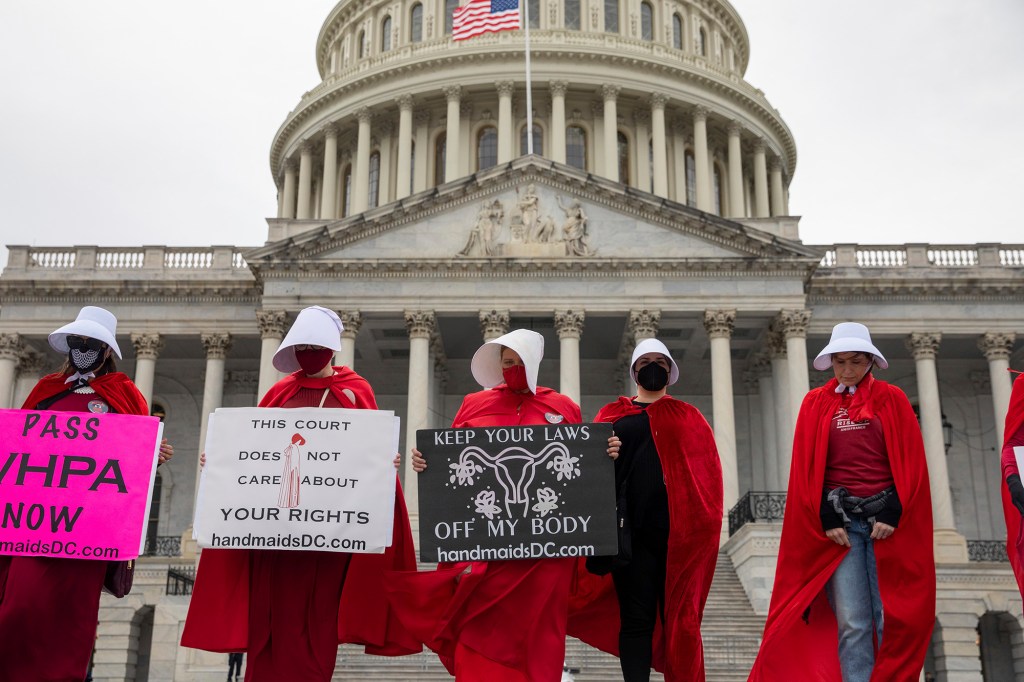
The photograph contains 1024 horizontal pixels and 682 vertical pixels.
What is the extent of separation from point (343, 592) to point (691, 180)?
48955 mm

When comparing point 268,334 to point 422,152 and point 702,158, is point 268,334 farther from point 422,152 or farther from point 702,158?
point 702,158

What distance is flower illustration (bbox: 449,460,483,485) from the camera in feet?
27.4

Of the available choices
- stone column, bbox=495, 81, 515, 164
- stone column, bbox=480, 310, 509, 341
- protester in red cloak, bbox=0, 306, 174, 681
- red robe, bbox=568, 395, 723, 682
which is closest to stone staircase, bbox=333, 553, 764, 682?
stone column, bbox=480, 310, 509, 341

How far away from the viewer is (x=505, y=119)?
171 feet

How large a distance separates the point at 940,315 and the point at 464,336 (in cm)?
1607

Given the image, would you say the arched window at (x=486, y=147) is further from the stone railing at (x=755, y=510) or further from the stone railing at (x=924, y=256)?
the stone railing at (x=755, y=510)

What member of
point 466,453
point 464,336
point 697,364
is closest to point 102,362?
point 466,453

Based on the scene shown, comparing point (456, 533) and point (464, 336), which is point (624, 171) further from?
point (456, 533)

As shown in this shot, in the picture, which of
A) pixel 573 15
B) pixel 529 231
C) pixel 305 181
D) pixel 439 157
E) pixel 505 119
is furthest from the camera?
pixel 305 181

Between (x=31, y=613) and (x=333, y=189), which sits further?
(x=333, y=189)

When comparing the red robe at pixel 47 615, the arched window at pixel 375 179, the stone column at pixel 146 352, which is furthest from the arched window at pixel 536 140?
the red robe at pixel 47 615

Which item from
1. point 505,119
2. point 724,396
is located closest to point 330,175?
point 505,119

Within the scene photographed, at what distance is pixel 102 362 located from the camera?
8.62m

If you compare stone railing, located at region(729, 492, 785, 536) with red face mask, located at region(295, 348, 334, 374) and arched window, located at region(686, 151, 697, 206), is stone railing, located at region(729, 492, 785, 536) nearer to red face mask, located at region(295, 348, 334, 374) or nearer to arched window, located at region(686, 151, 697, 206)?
red face mask, located at region(295, 348, 334, 374)
